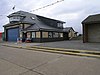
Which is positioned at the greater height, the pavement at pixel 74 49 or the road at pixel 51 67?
the pavement at pixel 74 49

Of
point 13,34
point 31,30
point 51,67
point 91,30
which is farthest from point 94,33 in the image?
point 13,34

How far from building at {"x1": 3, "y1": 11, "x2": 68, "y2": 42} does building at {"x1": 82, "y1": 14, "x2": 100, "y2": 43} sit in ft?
29.2

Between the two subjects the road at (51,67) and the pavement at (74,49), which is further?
the pavement at (74,49)

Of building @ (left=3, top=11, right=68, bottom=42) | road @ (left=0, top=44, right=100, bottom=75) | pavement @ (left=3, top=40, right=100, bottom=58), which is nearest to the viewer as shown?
road @ (left=0, top=44, right=100, bottom=75)

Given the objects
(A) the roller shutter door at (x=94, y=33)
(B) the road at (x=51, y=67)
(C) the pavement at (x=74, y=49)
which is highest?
(A) the roller shutter door at (x=94, y=33)

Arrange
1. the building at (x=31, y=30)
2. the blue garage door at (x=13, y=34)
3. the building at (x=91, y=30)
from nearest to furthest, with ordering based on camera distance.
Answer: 1. the building at (x=91, y=30)
2. the building at (x=31, y=30)
3. the blue garage door at (x=13, y=34)

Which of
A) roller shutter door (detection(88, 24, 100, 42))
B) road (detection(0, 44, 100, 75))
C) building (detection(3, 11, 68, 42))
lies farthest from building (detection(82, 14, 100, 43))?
road (detection(0, 44, 100, 75))

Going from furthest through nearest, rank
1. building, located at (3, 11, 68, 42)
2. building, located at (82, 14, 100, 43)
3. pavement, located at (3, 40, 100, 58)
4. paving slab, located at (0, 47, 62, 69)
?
1. building, located at (3, 11, 68, 42)
2. building, located at (82, 14, 100, 43)
3. pavement, located at (3, 40, 100, 58)
4. paving slab, located at (0, 47, 62, 69)

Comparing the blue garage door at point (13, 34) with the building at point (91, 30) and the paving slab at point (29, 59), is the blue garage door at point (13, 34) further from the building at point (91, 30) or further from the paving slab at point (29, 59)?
the paving slab at point (29, 59)

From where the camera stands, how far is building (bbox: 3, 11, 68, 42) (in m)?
27.0

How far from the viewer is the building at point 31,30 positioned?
27.0 metres

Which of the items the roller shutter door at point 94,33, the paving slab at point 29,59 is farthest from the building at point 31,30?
the paving slab at point 29,59

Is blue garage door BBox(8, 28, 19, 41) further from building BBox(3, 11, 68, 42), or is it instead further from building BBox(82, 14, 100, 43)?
building BBox(82, 14, 100, 43)

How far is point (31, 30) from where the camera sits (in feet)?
89.6
